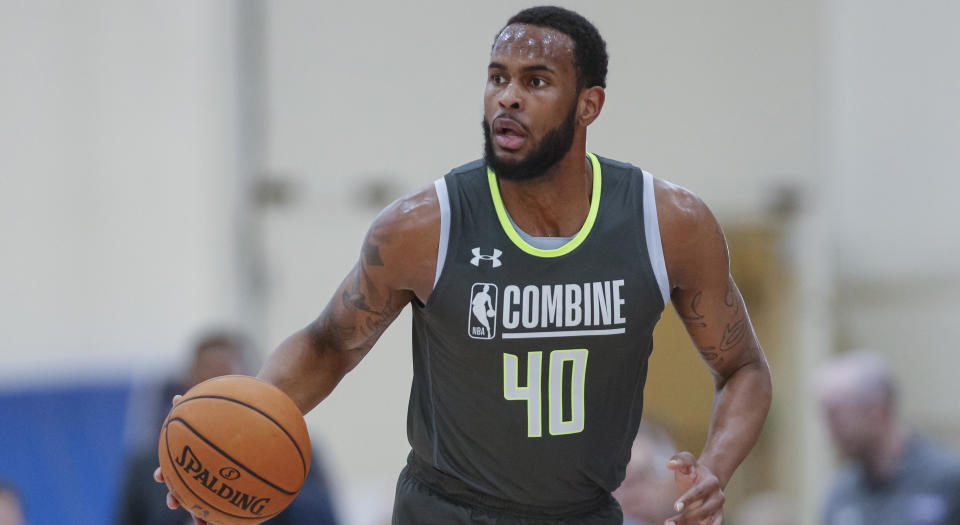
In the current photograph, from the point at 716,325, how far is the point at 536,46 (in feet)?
3.31

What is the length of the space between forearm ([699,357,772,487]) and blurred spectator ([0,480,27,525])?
10.2 ft

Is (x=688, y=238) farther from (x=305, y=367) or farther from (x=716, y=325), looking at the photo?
(x=305, y=367)

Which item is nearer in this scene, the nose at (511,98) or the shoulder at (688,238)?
the nose at (511,98)

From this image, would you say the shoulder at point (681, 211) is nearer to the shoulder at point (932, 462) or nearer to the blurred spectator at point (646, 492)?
the blurred spectator at point (646, 492)

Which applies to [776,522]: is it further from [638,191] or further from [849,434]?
[638,191]

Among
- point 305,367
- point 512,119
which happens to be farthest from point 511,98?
point 305,367

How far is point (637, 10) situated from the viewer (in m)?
10.6

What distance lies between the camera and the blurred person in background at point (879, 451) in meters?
6.80

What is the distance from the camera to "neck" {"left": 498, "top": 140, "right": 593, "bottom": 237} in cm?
374

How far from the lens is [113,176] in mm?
10188

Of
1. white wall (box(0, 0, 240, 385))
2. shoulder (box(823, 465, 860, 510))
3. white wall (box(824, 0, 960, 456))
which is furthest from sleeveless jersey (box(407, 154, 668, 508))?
white wall (box(824, 0, 960, 456))

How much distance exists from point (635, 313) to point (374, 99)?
7081mm

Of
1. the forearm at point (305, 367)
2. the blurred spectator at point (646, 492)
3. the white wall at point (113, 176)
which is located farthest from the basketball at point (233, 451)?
the white wall at point (113, 176)

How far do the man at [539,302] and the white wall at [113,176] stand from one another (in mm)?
6536
